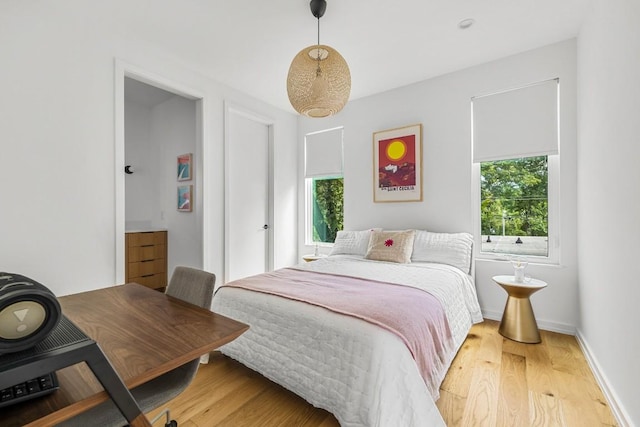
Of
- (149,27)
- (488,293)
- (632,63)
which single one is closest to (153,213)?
(149,27)

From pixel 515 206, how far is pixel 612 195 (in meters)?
1.25

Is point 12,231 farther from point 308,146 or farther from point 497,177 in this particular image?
point 497,177

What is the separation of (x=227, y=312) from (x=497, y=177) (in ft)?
9.32

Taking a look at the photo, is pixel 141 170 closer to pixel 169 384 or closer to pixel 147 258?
pixel 147 258

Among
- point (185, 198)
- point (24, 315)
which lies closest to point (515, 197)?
point (24, 315)

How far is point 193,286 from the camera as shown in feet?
4.70

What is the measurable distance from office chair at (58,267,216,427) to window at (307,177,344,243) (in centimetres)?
284

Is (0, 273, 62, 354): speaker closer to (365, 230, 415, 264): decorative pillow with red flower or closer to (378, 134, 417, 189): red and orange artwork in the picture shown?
(365, 230, 415, 264): decorative pillow with red flower

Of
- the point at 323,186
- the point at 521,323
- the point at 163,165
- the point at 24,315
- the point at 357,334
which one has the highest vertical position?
the point at 163,165

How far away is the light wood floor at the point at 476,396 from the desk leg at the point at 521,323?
0.16 metres

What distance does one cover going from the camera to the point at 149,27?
2.40 meters

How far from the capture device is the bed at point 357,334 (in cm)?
130

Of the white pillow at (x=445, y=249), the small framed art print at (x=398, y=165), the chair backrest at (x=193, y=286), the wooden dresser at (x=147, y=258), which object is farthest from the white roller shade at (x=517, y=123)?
the wooden dresser at (x=147, y=258)

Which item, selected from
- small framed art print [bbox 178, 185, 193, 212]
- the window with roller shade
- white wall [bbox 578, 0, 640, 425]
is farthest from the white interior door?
white wall [bbox 578, 0, 640, 425]
